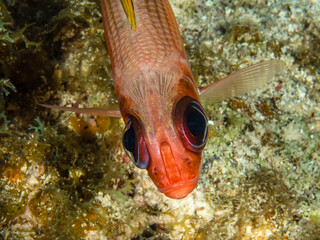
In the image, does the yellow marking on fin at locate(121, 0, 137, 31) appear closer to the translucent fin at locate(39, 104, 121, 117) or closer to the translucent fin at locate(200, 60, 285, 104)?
the translucent fin at locate(39, 104, 121, 117)

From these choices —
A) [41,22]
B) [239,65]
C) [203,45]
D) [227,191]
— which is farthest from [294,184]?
[41,22]

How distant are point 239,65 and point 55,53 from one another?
323cm

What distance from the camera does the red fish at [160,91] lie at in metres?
2.43

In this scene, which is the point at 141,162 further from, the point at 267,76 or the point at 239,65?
the point at 239,65

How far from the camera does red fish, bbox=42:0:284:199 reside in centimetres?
243

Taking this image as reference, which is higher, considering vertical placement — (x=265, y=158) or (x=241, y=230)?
(x=265, y=158)

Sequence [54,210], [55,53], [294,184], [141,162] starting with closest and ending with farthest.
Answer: [141,162] < [54,210] < [294,184] < [55,53]

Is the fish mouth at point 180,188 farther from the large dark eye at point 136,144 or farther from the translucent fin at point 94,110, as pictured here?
the translucent fin at point 94,110

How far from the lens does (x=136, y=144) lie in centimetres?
250

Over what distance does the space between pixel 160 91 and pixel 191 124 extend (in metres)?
0.51

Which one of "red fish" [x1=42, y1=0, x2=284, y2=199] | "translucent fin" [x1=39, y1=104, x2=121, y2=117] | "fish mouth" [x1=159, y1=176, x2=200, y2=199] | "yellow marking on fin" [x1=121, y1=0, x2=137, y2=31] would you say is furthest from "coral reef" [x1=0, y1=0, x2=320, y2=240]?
"yellow marking on fin" [x1=121, y1=0, x2=137, y2=31]

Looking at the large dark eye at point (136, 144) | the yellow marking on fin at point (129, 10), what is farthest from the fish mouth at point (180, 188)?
the yellow marking on fin at point (129, 10)

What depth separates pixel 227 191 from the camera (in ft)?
11.5

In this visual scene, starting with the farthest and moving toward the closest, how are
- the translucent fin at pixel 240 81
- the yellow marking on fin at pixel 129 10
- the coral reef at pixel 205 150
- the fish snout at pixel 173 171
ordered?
the coral reef at pixel 205 150, the translucent fin at pixel 240 81, the yellow marking on fin at pixel 129 10, the fish snout at pixel 173 171
